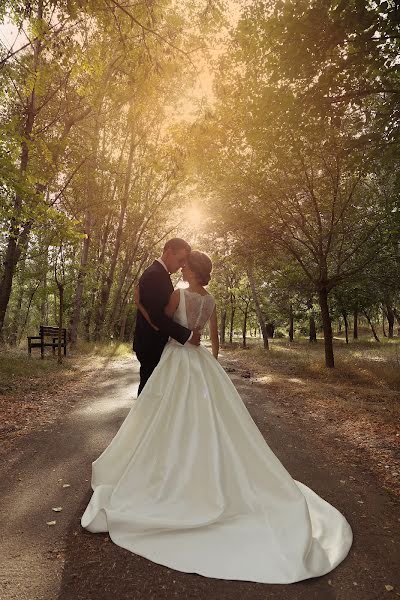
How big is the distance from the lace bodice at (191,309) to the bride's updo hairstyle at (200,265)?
21 centimetres

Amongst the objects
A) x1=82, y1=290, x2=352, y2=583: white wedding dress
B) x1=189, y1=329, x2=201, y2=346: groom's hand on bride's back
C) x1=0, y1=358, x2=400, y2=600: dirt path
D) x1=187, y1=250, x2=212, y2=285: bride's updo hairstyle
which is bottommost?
x1=0, y1=358, x2=400, y2=600: dirt path

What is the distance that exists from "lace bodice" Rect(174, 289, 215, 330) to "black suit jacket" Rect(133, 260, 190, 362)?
0.29 feet

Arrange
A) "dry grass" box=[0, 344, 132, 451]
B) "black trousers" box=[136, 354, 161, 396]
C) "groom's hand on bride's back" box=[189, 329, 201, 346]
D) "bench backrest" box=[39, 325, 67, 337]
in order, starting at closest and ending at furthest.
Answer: "groom's hand on bride's back" box=[189, 329, 201, 346] → "black trousers" box=[136, 354, 161, 396] → "dry grass" box=[0, 344, 132, 451] → "bench backrest" box=[39, 325, 67, 337]

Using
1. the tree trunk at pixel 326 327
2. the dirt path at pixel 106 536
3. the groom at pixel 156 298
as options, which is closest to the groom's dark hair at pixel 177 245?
the groom at pixel 156 298

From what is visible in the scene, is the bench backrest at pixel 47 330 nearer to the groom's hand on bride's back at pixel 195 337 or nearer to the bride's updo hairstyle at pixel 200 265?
the groom's hand on bride's back at pixel 195 337

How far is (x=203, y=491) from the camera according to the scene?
3881 millimetres

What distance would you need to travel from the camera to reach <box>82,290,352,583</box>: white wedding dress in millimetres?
3275

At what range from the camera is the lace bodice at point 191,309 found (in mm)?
4617

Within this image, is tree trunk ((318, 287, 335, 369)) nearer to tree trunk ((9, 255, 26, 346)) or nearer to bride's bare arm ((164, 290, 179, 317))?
bride's bare arm ((164, 290, 179, 317))

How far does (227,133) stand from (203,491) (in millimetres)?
12817

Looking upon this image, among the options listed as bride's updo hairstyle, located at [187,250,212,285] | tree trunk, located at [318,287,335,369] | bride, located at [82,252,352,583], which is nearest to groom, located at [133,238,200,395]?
bride, located at [82,252,352,583]

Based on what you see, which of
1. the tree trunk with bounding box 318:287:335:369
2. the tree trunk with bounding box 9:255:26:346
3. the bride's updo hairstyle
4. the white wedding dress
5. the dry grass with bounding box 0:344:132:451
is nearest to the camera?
the white wedding dress

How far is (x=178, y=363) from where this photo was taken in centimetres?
461

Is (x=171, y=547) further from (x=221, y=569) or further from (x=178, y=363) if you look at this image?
(x=178, y=363)
